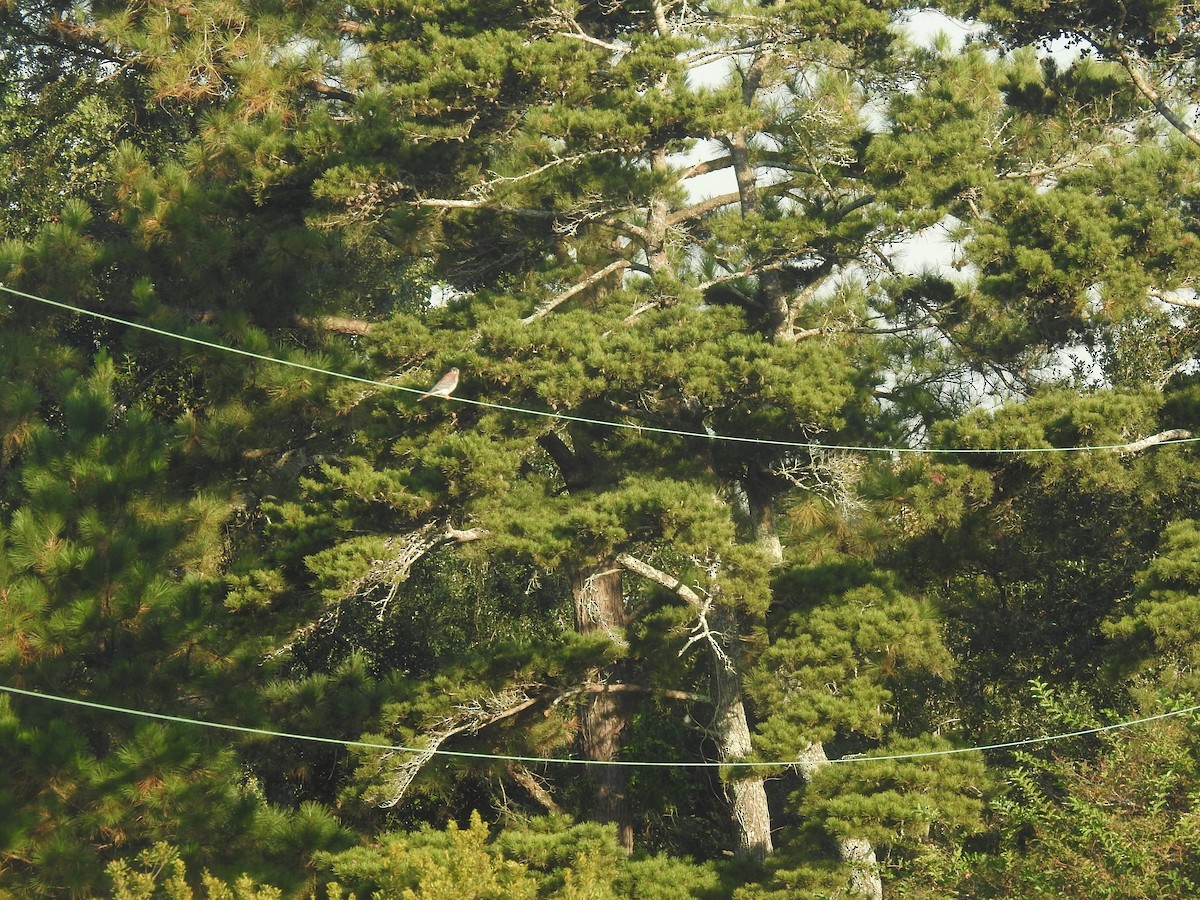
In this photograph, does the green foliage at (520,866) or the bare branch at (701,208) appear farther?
the bare branch at (701,208)

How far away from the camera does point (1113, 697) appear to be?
43.7ft

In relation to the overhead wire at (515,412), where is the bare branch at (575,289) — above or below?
above

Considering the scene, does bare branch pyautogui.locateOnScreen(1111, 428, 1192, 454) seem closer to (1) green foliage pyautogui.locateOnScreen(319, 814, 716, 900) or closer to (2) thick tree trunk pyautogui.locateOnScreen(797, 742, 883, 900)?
(2) thick tree trunk pyautogui.locateOnScreen(797, 742, 883, 900)

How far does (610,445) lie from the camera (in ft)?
46.1

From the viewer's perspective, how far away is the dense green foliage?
38.1ft

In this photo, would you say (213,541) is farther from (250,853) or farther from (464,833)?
(464,833)

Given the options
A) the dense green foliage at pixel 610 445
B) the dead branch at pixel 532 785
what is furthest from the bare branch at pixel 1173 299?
the dead branch at pixel 532 785

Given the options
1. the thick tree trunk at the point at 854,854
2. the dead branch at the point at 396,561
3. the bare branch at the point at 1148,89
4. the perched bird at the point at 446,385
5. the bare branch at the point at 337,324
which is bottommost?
the thick tree trunk at the point at 854,854

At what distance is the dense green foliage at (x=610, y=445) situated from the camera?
11625mm

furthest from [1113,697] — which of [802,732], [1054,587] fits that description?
[802,732]

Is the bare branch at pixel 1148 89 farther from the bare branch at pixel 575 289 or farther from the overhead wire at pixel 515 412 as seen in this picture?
the bare branch at pixel 575 289

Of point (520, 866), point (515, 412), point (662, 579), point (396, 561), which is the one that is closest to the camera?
point (520, 866)

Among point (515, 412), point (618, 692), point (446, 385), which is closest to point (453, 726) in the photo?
point (618, 692)

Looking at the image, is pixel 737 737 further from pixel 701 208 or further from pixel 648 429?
pixel 701 208
